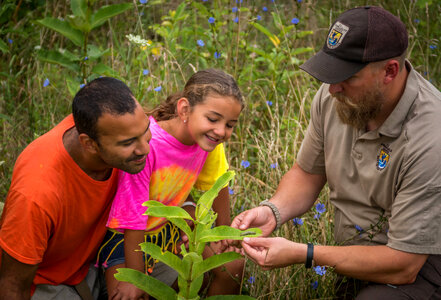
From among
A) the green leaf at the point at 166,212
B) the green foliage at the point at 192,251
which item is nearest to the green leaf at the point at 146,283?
the green foliage at the point at 192,251

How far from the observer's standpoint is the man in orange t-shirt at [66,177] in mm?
2020

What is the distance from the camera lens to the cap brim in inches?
89.7

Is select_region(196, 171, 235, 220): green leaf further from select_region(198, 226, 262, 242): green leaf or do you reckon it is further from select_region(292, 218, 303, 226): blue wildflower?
select_region(292, 218, 303, 226): blue wildflower

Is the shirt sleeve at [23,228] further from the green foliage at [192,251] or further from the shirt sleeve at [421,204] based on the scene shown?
the shirt sleeve at [421,204]

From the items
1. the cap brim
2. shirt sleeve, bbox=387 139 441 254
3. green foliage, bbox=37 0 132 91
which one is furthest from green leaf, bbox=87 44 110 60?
shirt sleeve, bbox=387 139 441 254

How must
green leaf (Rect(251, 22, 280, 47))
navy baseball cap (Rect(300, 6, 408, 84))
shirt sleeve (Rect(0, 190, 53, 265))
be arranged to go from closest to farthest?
shirt sleeve (Rect(0, 190, 53, 265))
navy baseball cap (Rect(300, 6, 408, 84))
green leaf (Rect(251, 22, 280, 47))

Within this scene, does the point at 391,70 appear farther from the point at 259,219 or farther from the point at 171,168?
the point at 171,168

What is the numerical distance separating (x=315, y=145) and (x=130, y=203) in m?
1.04

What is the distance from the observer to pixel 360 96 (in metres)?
2.31

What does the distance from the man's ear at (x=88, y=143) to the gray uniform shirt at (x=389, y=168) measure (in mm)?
1172

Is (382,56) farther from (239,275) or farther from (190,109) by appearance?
(239,275)

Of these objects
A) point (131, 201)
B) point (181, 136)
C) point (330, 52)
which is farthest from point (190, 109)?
point (330, 52)

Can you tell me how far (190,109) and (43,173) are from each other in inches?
29.4

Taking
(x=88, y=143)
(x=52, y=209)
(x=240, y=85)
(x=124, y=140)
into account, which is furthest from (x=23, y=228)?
(x=240, y=85)
